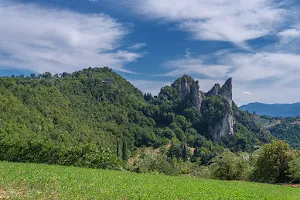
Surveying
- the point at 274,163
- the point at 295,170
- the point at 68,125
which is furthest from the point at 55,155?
the point at 68,125

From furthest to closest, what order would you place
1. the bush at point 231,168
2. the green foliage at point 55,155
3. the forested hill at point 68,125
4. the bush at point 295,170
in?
the bush at point 231,168
the forested hill at point 68,125
the green foliage at point 55,155
the bush at point 295,170

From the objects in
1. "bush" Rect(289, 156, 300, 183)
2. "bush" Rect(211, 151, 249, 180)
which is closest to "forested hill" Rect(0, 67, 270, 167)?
"bush" Rect(211, 151, 249, 180)

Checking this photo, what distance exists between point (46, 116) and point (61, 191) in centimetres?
9814

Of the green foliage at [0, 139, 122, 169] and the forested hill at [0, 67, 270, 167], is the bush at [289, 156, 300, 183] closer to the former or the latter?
the green foliage at [0, 139, 122, 169]

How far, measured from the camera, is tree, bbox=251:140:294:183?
4325cm

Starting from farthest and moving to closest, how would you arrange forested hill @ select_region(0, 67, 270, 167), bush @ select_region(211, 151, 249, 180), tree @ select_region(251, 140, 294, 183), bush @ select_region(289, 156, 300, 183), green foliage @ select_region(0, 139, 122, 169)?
bush @ select_region(211, 151, 249, 180)
forested hill @ select_region(0, 67, 270, 167)
green foliage @ select_region(0, 139, 122, 169)
tree @ select_region(251, 140, 294, 183)
bush @ select_region(289, 156, 300, 183)

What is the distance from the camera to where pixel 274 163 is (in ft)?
144

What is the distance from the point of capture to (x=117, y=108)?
191 metres

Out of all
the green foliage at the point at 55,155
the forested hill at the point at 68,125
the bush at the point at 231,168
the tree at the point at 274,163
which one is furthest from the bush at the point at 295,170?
the forested hill at the point at 68,125

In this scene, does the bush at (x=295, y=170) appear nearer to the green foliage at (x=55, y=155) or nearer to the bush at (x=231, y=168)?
the bush at (x=231, y=168)

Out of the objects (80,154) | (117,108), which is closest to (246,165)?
(80,154)

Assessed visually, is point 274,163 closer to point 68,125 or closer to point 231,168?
point 231,168

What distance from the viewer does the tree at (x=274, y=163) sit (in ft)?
142

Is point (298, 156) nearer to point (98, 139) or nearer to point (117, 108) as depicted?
point (98, 139)
